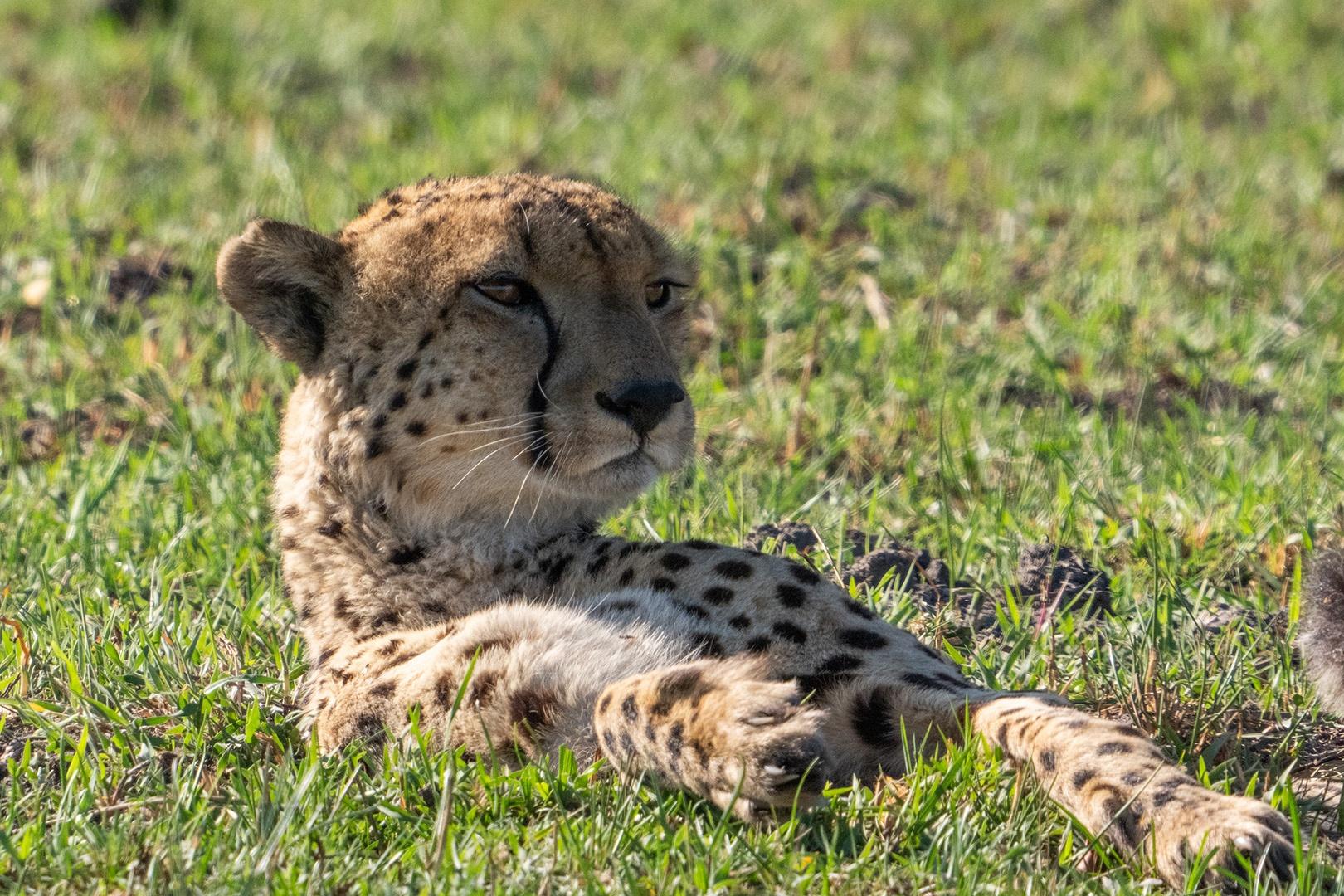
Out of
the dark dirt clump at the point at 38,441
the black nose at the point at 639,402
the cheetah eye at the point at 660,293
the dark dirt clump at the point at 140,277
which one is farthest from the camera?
the dark dirt clump at the point at 140,277

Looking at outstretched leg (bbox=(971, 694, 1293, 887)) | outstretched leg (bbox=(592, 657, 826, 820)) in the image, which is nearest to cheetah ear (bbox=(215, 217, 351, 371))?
outstretched leg (bbox=(592, 657, 826, 820))

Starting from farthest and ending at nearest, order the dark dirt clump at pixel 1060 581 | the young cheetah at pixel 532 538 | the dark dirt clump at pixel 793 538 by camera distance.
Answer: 1. the dark dirt clump at pixel 793 538
2. the dark dirt clump at pixel 1060 581
3. the young cheetah at pixel 532 538

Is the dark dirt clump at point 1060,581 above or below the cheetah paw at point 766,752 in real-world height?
below

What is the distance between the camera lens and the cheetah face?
3.39 meters

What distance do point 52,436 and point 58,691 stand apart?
1.91 metres

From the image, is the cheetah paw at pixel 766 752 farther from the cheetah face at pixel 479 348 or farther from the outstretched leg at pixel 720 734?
the cheetah face at pixel 479 348

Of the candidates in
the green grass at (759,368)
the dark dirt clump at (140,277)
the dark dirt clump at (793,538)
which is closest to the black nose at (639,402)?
the green grass at (759,368)

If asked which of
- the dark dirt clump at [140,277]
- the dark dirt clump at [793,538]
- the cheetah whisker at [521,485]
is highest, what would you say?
the cheetah whisker at [521,485]

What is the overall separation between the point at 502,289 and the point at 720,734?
3.83ft

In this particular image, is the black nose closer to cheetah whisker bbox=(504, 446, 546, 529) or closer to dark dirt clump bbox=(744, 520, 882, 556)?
cheetah whisker bbox=(504, 446, 546, 529)

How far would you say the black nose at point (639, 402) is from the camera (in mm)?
3344

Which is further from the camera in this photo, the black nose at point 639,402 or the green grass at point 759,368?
the black nose at point 639,402

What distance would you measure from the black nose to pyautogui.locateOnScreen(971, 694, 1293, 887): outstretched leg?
804 mm

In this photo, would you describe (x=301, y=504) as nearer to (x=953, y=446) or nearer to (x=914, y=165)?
(x=953, y=446)
